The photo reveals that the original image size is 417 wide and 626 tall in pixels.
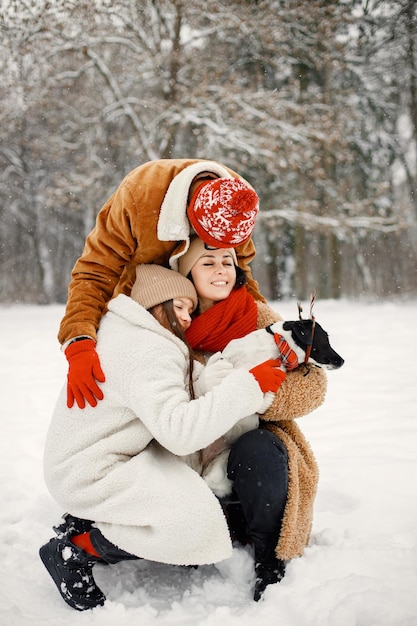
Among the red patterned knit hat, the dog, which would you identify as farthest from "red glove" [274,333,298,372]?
the red patterned knit hat

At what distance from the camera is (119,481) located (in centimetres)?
182

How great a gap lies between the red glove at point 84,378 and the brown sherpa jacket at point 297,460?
589 millimetres

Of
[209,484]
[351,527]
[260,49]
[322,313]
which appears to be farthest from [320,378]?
[260,49]

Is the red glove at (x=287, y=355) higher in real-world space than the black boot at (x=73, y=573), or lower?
higher

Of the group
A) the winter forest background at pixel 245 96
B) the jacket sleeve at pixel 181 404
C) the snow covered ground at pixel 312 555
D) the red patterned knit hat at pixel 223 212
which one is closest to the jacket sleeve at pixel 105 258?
the red patterned knit hat at pixel 223 212

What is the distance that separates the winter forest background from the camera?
1020 centimetres

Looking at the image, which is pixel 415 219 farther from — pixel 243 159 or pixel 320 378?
pixel 320 378

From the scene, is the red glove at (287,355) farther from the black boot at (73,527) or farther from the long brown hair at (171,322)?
the black boot at (73,527)

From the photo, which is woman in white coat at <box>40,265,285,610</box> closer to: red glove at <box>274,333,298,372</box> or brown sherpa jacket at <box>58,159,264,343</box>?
red glove at <box>274,333,298,372</box>

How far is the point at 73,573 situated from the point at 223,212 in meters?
1.32

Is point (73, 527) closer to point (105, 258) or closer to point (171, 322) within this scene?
point (171, 322)

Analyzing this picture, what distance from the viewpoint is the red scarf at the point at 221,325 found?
2.12m

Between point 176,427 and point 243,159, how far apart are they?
30.2 ft

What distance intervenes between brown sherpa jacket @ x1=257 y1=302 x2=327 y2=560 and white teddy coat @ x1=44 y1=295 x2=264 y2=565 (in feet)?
0.62
